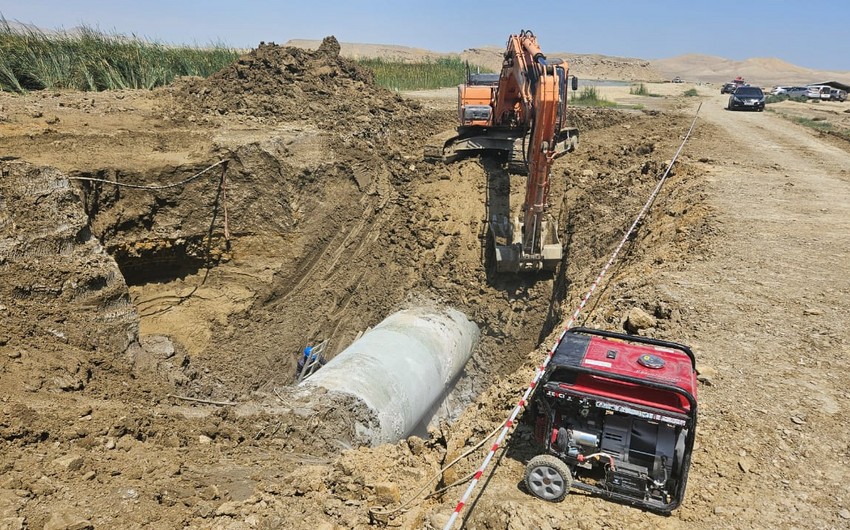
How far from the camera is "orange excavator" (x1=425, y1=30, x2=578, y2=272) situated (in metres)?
9.02

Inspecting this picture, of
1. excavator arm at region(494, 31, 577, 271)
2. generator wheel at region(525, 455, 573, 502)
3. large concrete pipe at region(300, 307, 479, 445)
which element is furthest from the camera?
excavator arm at region(494, 31, 577, 271)

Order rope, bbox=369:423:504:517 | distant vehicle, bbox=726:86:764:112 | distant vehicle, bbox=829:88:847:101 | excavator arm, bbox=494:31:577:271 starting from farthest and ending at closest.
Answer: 1. distant vehicle, bbox=829:88:847:101
2. distant vehicle, bbox=726:86:764:112
3. excavator arm, bbox=494:31:577:271
4. rope, bbox=369:423:504:517

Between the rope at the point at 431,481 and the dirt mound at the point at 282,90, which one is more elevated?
the dirt mound at the point at 282,90

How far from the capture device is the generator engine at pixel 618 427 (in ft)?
14.6

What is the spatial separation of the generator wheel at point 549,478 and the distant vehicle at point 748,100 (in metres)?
29.1

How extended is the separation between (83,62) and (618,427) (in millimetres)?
17214

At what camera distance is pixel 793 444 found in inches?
202

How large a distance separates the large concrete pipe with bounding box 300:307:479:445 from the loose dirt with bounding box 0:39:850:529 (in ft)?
1.77

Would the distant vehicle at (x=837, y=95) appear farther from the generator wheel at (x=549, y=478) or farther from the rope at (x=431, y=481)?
the generator wheel at (x=549, y=478)

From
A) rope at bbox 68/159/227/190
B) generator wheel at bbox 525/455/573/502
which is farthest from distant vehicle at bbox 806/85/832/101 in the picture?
generator wheel at bbox 525/455/573/502

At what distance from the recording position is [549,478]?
4.69 m

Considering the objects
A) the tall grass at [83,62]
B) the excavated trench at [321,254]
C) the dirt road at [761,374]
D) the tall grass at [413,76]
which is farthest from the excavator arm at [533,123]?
the tall grass at [413,76]

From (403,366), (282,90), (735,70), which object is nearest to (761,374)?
(403,366)

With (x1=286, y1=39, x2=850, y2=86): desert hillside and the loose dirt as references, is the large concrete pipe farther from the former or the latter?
(x1=286, y1=39, x2=850, y2=86): desert hillside
